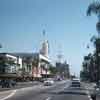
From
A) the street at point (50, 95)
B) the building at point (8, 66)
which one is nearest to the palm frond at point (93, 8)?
the street at point (50, 95)

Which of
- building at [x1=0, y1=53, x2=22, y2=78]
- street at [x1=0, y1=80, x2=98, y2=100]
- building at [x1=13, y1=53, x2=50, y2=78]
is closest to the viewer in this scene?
street at [x1=0, y1=80, x2=98, y2=100]

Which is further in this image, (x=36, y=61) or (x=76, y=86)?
(x=36, y=61)

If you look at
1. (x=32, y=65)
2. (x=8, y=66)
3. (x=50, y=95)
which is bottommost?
(x=50, y=95)

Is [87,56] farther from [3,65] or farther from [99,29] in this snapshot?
[99,29]

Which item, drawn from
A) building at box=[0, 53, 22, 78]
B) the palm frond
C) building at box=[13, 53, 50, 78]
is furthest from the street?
building at box=[13, 53, 50, 78]

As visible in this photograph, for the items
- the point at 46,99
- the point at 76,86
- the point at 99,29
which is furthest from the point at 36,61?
the point at 46,99

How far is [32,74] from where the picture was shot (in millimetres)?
172125

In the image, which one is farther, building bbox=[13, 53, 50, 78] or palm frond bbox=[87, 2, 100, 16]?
building bbox=[13, 53, 50, 78]

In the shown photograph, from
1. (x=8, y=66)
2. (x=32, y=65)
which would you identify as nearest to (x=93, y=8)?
(x=8, y=66)

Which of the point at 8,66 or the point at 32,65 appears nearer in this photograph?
the point at 8,66

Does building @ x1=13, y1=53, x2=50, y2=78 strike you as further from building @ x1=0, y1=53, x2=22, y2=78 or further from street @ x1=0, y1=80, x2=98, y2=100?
street @ x1=0, y1=80, x2=98, y2=100

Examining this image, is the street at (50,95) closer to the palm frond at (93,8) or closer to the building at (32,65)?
the palm frond at (93,8)

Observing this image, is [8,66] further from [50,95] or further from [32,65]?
[50,95]

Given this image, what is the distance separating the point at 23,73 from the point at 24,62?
666 inches
